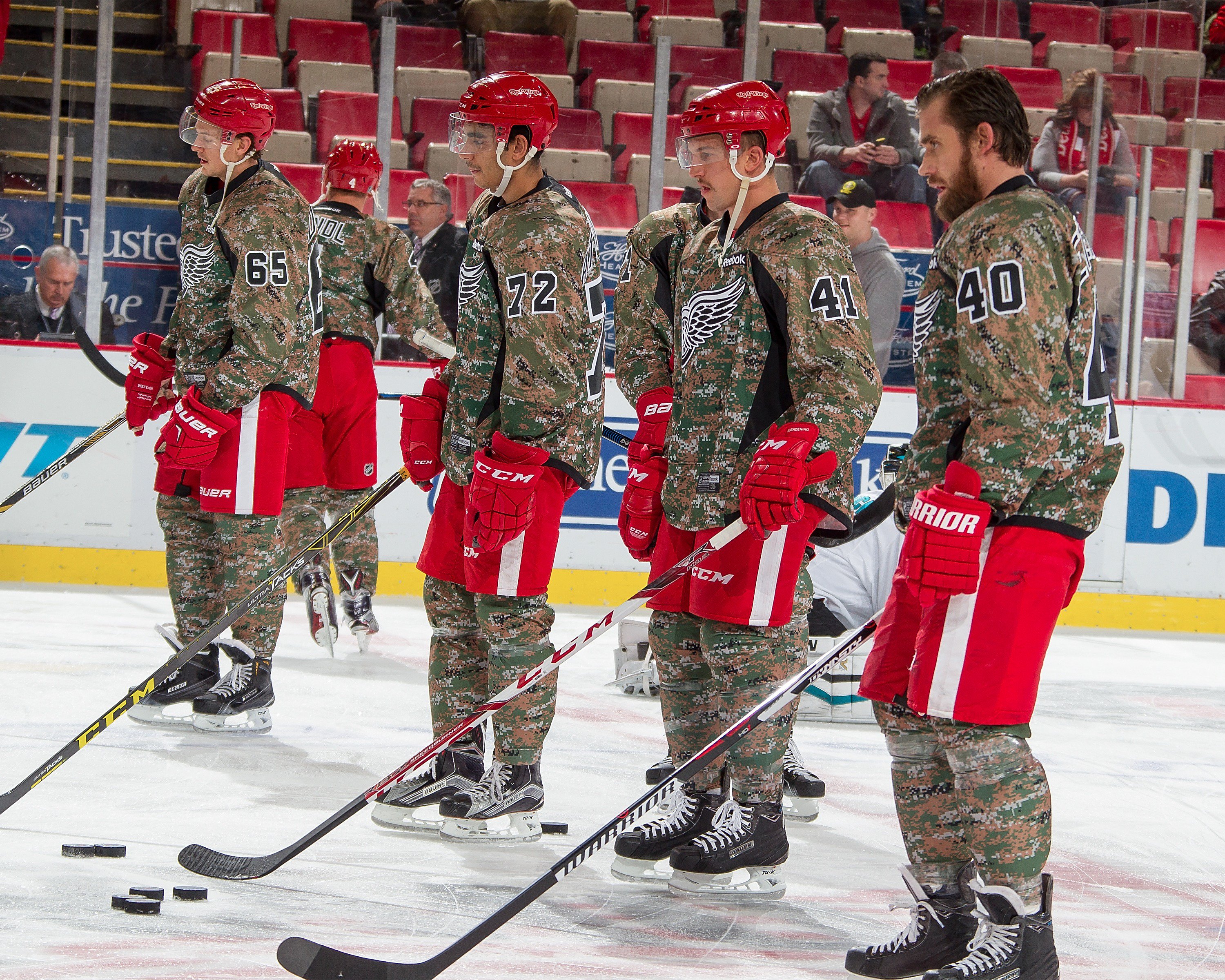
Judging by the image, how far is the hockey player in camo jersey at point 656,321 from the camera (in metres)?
3.01

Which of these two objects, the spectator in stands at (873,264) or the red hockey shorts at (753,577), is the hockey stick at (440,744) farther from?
the spectator in stands at (873,264)

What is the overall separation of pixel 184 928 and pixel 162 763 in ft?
3.73

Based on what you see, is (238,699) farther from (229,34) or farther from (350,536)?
(229,34)

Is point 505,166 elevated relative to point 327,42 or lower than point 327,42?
lower

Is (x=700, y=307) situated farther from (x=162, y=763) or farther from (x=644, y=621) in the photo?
(x=644, y=621)

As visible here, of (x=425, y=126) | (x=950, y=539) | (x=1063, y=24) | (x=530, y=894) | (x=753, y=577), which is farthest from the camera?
(x=1063, y=24)

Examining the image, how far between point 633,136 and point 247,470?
3.33 metres

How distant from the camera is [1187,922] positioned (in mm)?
2592

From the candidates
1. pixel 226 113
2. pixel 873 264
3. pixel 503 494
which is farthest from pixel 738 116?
pixel 873 264

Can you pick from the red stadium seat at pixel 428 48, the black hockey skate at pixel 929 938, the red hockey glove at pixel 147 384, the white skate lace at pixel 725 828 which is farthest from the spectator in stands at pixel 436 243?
the black hockey skate at pixel 929 938

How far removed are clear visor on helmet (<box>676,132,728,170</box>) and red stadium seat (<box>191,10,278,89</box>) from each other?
14.0 ft

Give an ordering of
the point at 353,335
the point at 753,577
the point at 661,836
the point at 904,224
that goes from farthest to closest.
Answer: the point at 904,224 → the point at 353,335 → the point at 661,836 → the point at 753,577

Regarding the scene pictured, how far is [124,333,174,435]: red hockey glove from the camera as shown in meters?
3.92

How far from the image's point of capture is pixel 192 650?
308 cm
